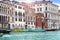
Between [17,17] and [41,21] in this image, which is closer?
[41,21]

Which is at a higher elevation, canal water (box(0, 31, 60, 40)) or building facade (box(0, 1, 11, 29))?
building facade (box(0, 1, 11, 29))

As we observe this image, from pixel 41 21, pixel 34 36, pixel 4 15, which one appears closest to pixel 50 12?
pixel 41 21

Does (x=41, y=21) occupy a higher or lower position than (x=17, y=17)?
lower

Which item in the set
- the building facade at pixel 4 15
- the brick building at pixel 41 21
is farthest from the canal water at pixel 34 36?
the building facade at pixel 4 15

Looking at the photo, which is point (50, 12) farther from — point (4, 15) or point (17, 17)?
point (4, 15)

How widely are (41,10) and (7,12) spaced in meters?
0.92

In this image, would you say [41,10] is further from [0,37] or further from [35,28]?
[0,37]

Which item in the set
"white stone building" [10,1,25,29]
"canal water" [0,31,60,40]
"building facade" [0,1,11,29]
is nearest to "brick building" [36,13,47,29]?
"canal water" [0,31,60,40]

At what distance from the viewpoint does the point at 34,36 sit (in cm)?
931

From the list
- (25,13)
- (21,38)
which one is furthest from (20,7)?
(21,38)

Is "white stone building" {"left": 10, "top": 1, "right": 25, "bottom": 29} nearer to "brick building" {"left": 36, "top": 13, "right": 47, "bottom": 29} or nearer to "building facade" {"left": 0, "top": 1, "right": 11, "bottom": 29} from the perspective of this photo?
"building facade" {"left": 0, "top": 1, "right": 11, "bottom": 29}

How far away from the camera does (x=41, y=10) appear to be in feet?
30.3

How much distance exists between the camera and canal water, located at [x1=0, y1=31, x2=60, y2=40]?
9.12 meters

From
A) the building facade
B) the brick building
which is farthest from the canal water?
the building facade
